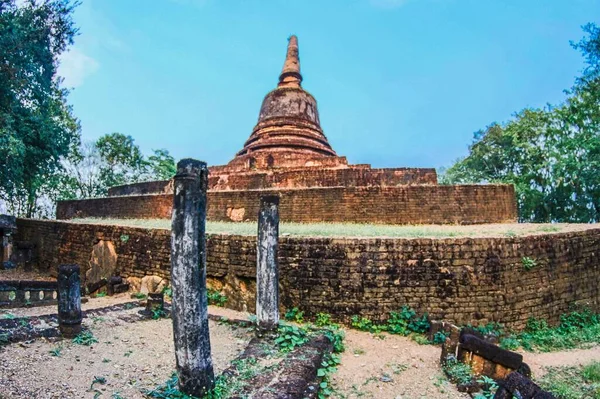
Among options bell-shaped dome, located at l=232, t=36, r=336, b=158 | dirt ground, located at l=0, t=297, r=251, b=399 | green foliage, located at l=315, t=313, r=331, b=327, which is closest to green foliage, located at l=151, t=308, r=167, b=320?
dirt ground, located at l=0, t=297, r=251, b=399

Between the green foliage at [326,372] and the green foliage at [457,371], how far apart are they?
1.41 m

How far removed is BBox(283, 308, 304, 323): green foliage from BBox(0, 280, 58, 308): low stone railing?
519cm

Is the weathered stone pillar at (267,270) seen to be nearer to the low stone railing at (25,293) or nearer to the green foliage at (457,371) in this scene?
the green foliage at (457,371)

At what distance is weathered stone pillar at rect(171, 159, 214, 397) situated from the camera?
3.49 meters

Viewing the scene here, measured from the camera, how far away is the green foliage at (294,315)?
21.5 feet

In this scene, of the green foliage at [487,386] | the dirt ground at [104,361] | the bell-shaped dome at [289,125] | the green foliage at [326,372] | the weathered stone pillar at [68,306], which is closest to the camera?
the dirt ground at [104,361]

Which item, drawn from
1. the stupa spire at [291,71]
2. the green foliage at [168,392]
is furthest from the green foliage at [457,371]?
the stupa spire at [291,71]

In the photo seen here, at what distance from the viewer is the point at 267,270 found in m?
5.52

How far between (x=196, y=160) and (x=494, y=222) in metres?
10.0

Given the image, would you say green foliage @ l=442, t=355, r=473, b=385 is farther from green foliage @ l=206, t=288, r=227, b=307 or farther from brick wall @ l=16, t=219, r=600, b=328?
green foliage @ l=206, t=288, r=227, b=307

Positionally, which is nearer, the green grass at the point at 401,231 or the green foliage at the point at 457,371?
the green foliage at the point at 457,371

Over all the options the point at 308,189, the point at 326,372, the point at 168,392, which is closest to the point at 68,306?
the point at 168,392

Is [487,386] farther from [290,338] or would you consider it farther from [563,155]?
[563,155]

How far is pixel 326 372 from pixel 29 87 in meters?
10.8
